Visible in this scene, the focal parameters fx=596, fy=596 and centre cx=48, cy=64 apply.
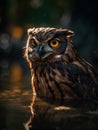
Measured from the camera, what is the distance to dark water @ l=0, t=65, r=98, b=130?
240 inches

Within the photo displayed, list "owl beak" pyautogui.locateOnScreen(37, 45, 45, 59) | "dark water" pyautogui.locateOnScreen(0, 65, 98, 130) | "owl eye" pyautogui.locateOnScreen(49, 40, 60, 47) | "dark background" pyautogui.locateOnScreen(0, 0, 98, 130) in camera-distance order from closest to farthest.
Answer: "dark water" pyautogui.locateOnScreen(0, 65, 98, 130) < "owl beak" pyautogui.locateOnScreen(37, 45, 45, 59) < "owl eye" pyautogui.locateOnScreen(49, 40, 60, 47) < "dark background" pyautogui.locateOnScreen(0, 0, 98, 130)

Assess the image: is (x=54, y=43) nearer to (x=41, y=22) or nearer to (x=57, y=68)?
(x=57, y=68)

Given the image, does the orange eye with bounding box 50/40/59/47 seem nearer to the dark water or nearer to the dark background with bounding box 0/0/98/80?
the dark water

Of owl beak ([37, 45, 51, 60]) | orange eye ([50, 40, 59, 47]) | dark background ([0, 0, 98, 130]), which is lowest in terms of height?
dark background ([0, 0, 98, 130])

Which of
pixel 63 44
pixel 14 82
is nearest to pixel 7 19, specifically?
pixel 14 82

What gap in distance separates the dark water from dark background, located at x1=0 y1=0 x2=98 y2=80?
15.5 feet

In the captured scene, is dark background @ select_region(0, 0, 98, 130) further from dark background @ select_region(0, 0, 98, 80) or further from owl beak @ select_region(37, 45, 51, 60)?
owl beak @ select_region(37, 45, 51, 60)

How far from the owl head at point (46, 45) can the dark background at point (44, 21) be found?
4598 millimetres

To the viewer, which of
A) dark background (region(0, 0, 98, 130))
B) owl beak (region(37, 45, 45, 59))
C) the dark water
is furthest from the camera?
dark background (region(0, 0, 98, 130))

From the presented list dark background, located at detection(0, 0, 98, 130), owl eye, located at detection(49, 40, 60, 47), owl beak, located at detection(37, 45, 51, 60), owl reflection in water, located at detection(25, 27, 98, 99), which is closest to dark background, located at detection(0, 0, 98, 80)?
dark background, located at detection(0, 0, 98, 130)

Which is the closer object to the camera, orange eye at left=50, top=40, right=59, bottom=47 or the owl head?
the owl head

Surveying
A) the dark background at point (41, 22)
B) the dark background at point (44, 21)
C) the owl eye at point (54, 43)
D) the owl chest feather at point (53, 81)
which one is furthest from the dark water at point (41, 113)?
the dark background at point (44, 21)

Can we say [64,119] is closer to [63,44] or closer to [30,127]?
[30,127]

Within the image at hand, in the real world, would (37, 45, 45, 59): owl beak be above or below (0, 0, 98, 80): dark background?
above
